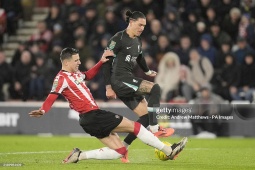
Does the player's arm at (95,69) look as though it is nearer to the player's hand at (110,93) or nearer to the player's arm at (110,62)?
the player's arm at (110,62)

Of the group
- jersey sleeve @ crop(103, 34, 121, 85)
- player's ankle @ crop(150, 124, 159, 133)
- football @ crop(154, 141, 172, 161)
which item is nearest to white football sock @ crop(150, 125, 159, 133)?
player's ankle @ crop(150, 124, 159, 133)

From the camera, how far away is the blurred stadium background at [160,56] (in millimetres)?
19391

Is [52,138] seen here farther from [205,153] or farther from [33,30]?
[33,30]

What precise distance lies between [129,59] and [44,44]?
35.9 ft

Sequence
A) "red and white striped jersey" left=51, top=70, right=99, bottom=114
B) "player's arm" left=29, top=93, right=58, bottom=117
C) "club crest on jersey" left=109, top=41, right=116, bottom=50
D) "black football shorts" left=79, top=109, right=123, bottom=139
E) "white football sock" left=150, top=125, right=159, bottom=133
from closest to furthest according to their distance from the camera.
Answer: "player's arm" left=29, top=93, right=58, bottom=117 < "black football shorts" left=79, top=109, right=123, bottom=139 < "red and white striped jersey" left=51, top=70, right=99, bottom=114 < "white football sock" left=150, top=125, right=159, bottom=133 < "club crest on jersey" left=109, top=41, right=116, bottom=50

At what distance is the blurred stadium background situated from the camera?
63.6ft

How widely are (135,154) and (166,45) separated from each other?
7.00 metres

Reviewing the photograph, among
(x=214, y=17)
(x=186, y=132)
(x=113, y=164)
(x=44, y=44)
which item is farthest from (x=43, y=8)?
(x=113, y=164)

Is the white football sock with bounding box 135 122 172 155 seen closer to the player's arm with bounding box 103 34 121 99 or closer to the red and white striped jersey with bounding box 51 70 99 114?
the red and white striped jersey with bounding box 51 70 99 114

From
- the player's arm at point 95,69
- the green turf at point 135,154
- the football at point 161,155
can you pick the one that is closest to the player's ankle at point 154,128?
the football at point 161,155

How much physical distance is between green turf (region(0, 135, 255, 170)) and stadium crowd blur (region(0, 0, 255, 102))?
2.24 metres

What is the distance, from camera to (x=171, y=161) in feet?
40.8

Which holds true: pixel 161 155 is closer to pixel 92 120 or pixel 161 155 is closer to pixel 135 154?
pixel 92 120

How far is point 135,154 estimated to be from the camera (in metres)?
14.0
